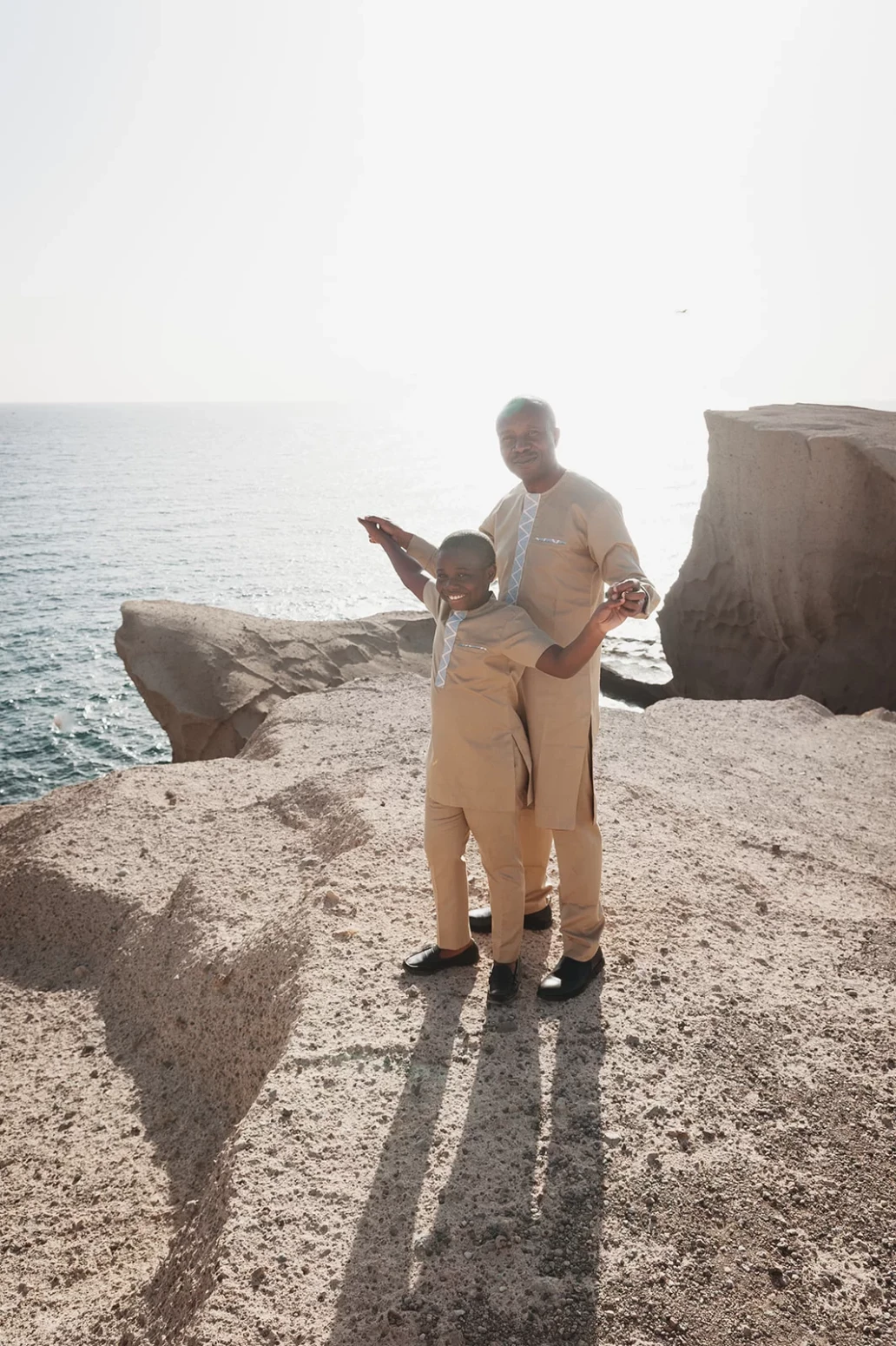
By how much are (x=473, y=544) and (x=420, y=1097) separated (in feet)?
5.88

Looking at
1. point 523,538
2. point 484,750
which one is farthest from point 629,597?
point 484,750

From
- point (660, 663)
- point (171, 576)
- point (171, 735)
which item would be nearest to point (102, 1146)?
point (171, 735)

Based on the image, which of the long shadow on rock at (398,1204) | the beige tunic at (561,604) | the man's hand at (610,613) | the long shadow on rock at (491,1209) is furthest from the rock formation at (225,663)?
the man's hand at (610,613)

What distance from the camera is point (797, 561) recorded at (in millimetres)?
12352

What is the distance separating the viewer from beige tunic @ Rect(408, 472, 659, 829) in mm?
3301

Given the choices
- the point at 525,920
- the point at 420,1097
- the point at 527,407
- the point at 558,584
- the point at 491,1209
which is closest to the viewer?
the point at 491,1209

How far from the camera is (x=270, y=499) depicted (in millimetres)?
53469

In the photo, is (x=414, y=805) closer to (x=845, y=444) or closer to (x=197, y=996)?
(x=197, y=996)

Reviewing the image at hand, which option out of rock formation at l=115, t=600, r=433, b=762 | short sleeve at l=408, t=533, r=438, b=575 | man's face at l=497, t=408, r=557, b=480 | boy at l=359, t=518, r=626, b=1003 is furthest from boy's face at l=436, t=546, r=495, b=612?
rock formation at l=115, t=600, r=433, b=762

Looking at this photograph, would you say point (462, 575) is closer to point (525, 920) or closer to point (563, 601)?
point (563, 601)

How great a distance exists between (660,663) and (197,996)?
43.4ft

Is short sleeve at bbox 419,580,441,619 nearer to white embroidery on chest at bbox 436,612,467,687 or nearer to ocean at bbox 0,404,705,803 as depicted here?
white embroidery on chest at bbox 436,612,467,687

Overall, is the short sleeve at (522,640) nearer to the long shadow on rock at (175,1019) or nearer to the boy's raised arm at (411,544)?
the boy's raised arm at (411,544)

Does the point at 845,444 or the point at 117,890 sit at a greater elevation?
the point at 845,444
